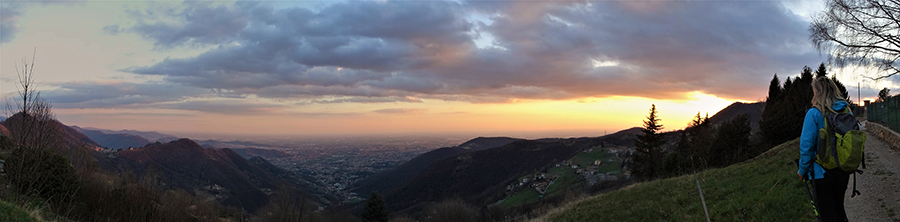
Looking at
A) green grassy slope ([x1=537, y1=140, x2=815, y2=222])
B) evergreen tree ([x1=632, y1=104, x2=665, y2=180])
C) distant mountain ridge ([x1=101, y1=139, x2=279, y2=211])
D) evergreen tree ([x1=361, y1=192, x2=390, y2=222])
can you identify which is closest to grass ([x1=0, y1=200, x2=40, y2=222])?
green grassy slope ([x1=537, y1=140, x2=815, y2=222])

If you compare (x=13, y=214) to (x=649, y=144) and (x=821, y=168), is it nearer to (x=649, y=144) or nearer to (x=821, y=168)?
(x=821, y=168)

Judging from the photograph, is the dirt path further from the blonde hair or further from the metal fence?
the metal fence

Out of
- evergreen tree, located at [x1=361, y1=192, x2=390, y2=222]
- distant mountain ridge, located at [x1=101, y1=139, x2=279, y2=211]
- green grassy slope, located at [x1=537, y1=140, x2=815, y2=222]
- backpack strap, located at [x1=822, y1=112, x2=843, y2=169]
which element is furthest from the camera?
distant mountain ridge, located at [x1=101, y1=139, x2=279, y2=211]

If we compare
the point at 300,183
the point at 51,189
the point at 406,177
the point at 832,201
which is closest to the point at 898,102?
the point at 832,201

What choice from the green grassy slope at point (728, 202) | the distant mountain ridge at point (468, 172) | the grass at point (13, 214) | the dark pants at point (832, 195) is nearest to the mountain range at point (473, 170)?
the distant mountain ridge at point (468, 172)

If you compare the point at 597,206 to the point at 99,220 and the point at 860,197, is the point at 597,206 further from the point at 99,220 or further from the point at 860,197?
the point at 99,220

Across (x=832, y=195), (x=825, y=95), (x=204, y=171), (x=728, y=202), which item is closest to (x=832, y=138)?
(x=825, y=95)

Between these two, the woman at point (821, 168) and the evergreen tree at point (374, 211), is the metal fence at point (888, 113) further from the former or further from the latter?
the evergreen tree at point (374, 211)
